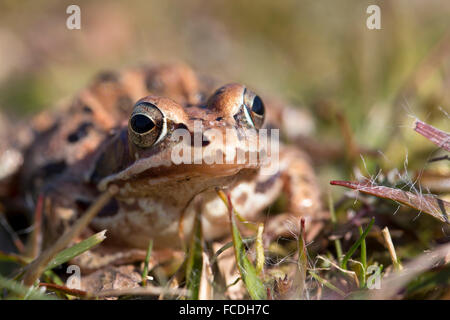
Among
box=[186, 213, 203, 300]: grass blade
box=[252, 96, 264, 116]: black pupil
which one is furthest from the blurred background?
box=[186, 213, 203, 300]: grass blade

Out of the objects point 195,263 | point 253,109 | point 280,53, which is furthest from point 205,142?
point 280,53

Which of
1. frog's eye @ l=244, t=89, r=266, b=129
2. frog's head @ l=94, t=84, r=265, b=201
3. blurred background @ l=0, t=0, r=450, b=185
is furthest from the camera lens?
blurred background @ l=0, t=0, r=450, b=185

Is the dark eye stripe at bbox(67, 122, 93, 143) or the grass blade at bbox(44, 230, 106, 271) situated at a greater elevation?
the dark eye stripe at bbox(67, 122, 93, 143)

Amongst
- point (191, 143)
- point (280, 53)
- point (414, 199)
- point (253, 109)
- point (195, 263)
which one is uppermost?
point (280, 53)

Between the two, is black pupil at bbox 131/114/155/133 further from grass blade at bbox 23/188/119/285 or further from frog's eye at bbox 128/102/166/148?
grass blade at bbox 23/188/119/285

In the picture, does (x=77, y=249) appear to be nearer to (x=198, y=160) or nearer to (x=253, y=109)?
(x=198, y=160)

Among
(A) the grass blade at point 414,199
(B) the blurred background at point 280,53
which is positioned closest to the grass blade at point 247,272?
(A) the grass blade at point 414,199
